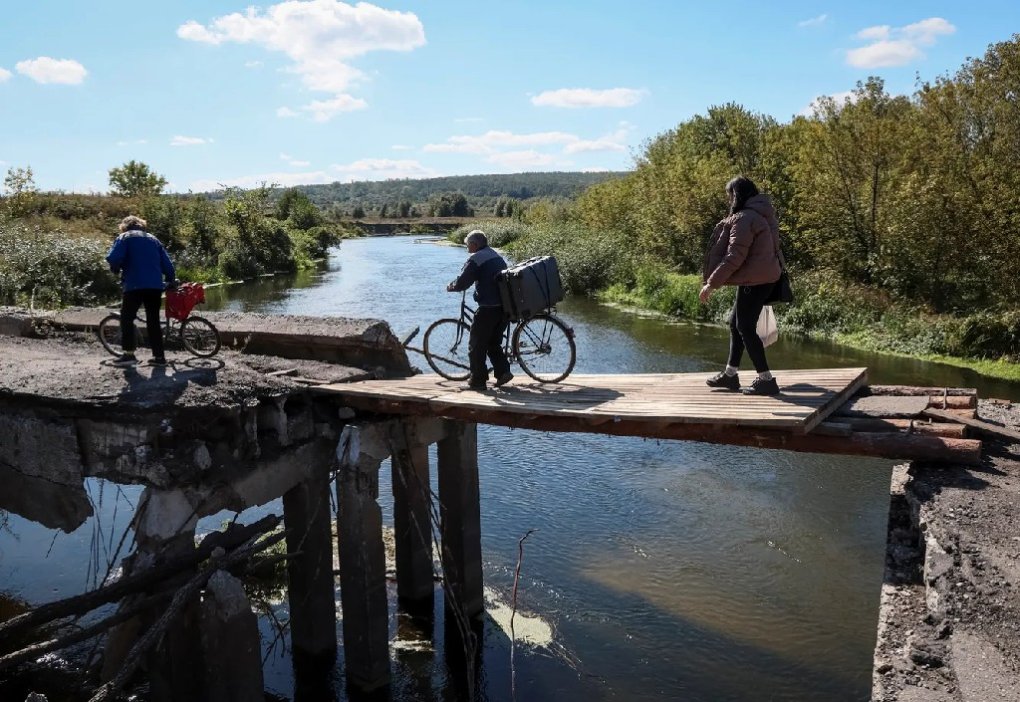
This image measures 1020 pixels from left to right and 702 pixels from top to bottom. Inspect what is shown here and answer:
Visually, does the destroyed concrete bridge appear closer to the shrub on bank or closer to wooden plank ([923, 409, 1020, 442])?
wooden plank ([923, 409, 1020, 442])

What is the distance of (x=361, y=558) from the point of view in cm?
809

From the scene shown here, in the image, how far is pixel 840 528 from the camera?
12.8 m

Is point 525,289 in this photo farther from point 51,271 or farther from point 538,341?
point 51,271

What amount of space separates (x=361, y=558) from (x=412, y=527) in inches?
68.0

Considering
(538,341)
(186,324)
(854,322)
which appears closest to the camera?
(538,341)

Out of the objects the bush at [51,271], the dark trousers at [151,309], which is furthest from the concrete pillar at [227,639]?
the bush at [51,271]

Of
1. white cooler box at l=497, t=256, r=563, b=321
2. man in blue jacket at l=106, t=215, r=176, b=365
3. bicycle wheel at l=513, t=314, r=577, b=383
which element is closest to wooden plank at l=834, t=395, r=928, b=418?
bicycle wheel at l=513, t=314, r=577, b=383

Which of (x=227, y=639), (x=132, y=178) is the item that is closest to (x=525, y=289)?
(x=227, y=639)

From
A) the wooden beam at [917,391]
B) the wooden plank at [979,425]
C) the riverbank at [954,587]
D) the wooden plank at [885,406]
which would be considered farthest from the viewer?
the wooden beam at [917,391]

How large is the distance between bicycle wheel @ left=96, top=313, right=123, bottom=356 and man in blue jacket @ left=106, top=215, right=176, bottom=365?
0.94 metres

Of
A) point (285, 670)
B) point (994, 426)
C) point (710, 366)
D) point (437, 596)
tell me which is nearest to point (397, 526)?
point (437, 596)

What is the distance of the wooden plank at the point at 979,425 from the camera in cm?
656

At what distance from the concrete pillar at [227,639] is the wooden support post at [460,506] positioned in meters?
2.88

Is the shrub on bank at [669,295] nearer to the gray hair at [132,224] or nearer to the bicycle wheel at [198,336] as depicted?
the bicycle wheel at [198,336]
